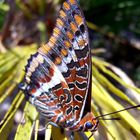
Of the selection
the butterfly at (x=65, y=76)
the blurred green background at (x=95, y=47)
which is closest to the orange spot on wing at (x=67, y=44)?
the butterfly at (x=65, y=76)

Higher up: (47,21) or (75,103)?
(47,21)

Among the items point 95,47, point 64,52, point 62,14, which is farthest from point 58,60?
point 95,47

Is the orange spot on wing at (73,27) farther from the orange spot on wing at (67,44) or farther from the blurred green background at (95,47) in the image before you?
the blurred green background at (95,47)

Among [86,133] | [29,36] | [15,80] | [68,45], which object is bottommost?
[86,133]

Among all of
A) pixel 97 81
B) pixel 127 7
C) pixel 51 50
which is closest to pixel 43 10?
pixel 127 7

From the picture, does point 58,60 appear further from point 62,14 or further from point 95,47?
point 95,47

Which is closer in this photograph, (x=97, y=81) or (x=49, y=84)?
(x=49, y=84)

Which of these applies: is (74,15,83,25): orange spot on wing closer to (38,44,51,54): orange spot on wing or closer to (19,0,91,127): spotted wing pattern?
(19,0,91,127): spotted wing pattern

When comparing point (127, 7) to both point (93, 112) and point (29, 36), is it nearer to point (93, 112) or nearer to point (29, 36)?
point (29, 36)
